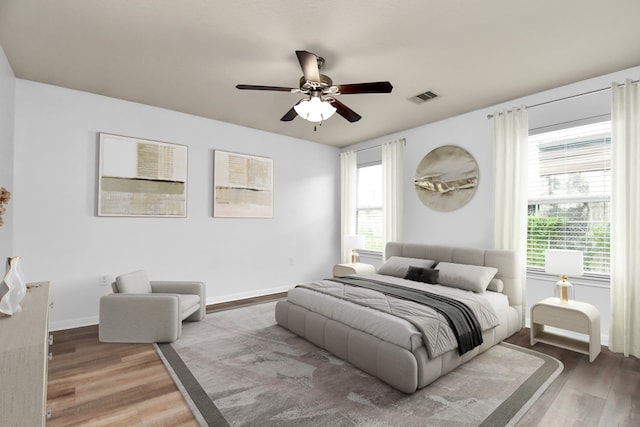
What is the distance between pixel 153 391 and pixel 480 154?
4519 mm

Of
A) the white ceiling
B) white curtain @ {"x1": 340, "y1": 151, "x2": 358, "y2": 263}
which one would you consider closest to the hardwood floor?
the white ceiling

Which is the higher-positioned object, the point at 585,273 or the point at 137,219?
the point at 137,219

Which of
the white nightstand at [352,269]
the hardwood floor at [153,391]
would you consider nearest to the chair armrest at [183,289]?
the hardwood floor at [153,391]

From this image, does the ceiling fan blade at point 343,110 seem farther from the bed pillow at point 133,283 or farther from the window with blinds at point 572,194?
the bed pillow at point 133,283

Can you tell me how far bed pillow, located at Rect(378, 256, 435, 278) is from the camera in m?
4.24

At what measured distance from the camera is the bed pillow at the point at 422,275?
12.7ft

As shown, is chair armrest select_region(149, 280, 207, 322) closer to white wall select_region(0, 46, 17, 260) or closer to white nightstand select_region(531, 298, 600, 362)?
white wall select_region(0, 46, 17, 260)

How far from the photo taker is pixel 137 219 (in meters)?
4.16

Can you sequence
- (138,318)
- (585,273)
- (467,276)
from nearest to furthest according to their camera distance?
(138,318), (585,273), (467,276)

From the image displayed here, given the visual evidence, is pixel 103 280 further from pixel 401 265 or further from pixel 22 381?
pixel 401 265

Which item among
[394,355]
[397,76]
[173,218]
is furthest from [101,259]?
[397,76]

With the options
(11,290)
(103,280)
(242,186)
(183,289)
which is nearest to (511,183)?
(242,186)

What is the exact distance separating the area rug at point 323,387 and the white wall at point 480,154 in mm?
1045

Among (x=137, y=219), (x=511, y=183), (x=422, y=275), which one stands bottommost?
(x=422, y=275)
